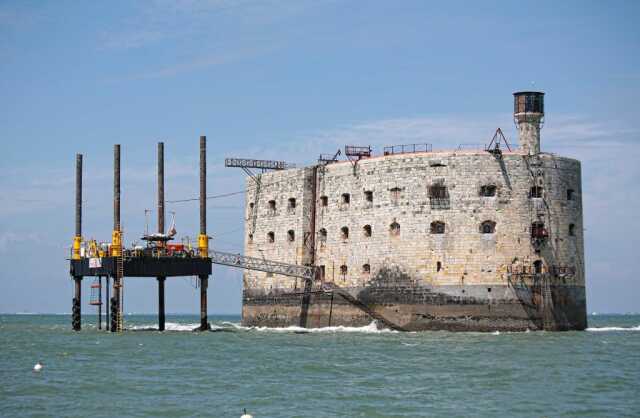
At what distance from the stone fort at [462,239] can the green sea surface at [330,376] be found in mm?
2151

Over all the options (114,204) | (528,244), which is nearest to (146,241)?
(114,204)

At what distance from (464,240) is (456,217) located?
1186mm

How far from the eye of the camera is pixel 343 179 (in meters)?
59.5

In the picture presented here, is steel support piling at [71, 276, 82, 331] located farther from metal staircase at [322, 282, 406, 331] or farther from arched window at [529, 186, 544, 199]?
arched window at [529, 186, 544, 199]

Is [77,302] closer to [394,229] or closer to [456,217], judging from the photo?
[394,229]

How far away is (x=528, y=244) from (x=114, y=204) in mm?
21192

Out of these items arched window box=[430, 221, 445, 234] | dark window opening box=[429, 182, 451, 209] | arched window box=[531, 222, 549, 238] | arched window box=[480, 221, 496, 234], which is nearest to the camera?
arched window box=[480, 221, 496, 234]

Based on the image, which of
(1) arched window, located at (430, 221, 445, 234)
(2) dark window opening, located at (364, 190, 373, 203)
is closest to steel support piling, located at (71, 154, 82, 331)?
(2) dark window opening, located at (364, 190, 373, 203)

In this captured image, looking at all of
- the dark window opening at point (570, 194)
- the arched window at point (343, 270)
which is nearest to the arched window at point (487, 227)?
the dark window opening at point (570, 194)

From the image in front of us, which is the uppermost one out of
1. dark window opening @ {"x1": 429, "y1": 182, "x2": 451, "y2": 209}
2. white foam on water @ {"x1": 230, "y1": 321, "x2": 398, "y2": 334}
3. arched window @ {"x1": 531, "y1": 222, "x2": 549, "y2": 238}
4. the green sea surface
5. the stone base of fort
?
dark window opening @ {"x1": 429, "y1": 182, "x2": 451, "y2": 209}

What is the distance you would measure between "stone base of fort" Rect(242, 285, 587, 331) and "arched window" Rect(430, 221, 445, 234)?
2.79 meters

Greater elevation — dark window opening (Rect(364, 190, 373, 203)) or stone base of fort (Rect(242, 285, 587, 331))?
dark window opening (Rect(364, 190, 373, 203))

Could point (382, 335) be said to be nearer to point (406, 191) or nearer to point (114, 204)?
point (406, 191)

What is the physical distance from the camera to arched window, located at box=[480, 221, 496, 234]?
178 ft
